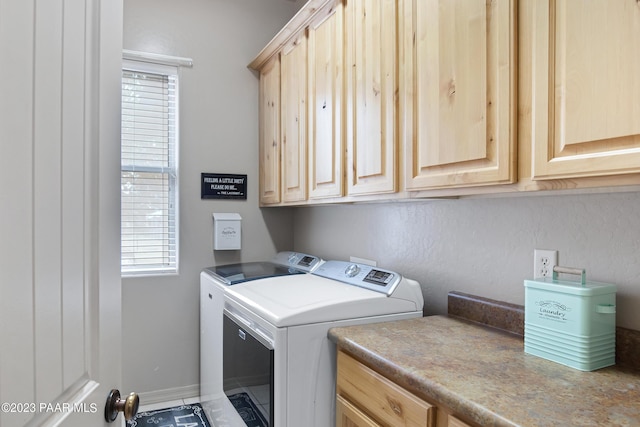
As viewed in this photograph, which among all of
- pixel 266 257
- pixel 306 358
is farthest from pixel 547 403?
pixel 266 257

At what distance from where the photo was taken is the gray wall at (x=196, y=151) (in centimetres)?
269

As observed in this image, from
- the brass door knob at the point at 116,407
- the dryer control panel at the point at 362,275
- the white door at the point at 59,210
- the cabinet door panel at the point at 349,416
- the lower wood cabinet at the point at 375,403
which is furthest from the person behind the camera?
the dryer control panel at the point at 362,275

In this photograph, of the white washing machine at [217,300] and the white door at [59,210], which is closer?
the white door at [59,210]

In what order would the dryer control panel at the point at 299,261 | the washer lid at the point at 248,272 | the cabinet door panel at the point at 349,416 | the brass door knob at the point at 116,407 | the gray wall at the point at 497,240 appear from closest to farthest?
the brass door knob at the point at 116,407 < the gray wall at the point at 497,240 < the cabinet door panel at the point at 349,416 < the washer lid at the point at 248,272 < the dryer control panel at the point at 299,261

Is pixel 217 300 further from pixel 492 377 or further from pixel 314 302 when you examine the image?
pixel 492 377

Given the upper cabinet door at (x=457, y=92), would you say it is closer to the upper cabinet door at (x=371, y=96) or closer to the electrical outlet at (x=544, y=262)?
the upper cabinet door at (x=371, y=96)

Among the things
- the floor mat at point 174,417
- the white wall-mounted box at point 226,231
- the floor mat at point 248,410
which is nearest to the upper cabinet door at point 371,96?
the floor mat at point 248,410

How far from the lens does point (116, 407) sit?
83 centimetres

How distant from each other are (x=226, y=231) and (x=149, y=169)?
650mm

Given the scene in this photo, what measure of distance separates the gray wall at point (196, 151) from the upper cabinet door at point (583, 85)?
220 centimetres

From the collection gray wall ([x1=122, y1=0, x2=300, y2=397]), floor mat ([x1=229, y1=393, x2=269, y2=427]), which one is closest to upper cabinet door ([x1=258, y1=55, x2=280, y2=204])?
gray wall ([x1=122, y1=0, x2=300, y2=397])

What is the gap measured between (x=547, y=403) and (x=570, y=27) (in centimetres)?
85

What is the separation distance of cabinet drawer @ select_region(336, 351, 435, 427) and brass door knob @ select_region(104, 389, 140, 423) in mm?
670

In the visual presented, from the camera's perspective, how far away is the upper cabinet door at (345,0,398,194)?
1.55m
